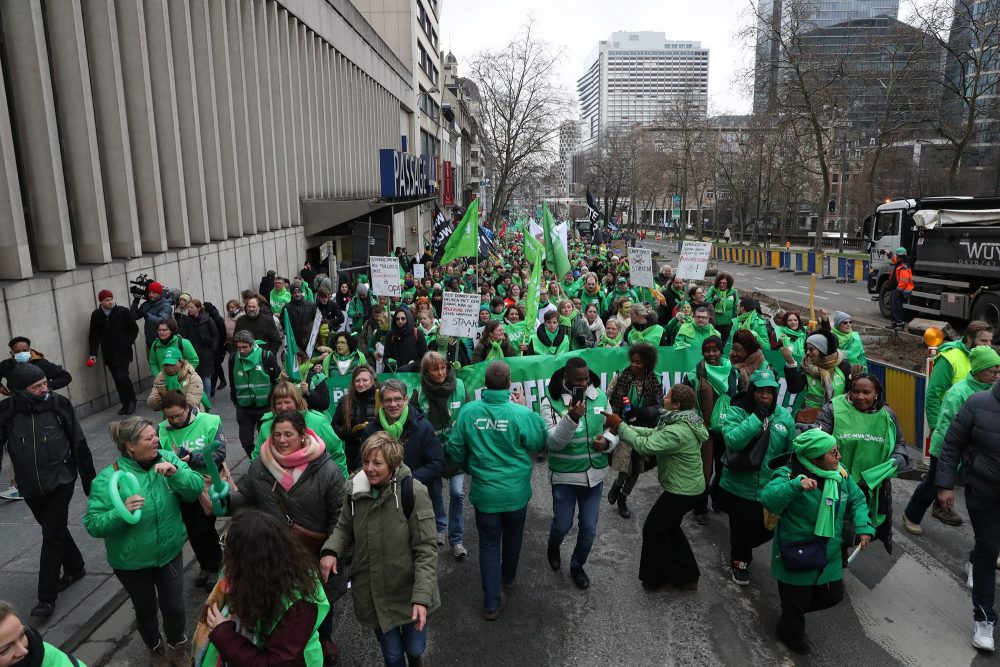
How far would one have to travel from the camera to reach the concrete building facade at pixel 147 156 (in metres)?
9.16

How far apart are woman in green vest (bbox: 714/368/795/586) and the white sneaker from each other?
4.42 ft

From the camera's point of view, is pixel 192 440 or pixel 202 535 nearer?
pixel 192 440

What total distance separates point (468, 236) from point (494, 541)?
787cm

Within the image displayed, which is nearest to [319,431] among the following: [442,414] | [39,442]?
[442,414]

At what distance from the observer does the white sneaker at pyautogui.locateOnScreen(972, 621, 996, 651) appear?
426 cm

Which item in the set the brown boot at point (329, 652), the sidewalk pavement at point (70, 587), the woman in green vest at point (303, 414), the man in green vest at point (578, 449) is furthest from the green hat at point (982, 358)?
the sidewalk pavement at point (70, 587)

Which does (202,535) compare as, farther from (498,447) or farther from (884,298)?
(884,298)

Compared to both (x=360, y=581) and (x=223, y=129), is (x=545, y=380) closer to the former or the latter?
(x=360, y=581)

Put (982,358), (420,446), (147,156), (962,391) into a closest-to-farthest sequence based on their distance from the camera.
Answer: (420,446)
(962,391)
(982,358)
(147,156)

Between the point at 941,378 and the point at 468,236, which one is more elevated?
the point at 468,236

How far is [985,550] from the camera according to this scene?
4270 millimetres

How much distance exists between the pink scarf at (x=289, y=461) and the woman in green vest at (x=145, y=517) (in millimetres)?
435

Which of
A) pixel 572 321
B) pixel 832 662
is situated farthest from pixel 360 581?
pixel 572 321

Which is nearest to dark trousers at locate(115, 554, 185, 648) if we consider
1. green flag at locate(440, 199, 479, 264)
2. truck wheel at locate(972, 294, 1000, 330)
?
green flag at locate(440, 199, 479, 264)
